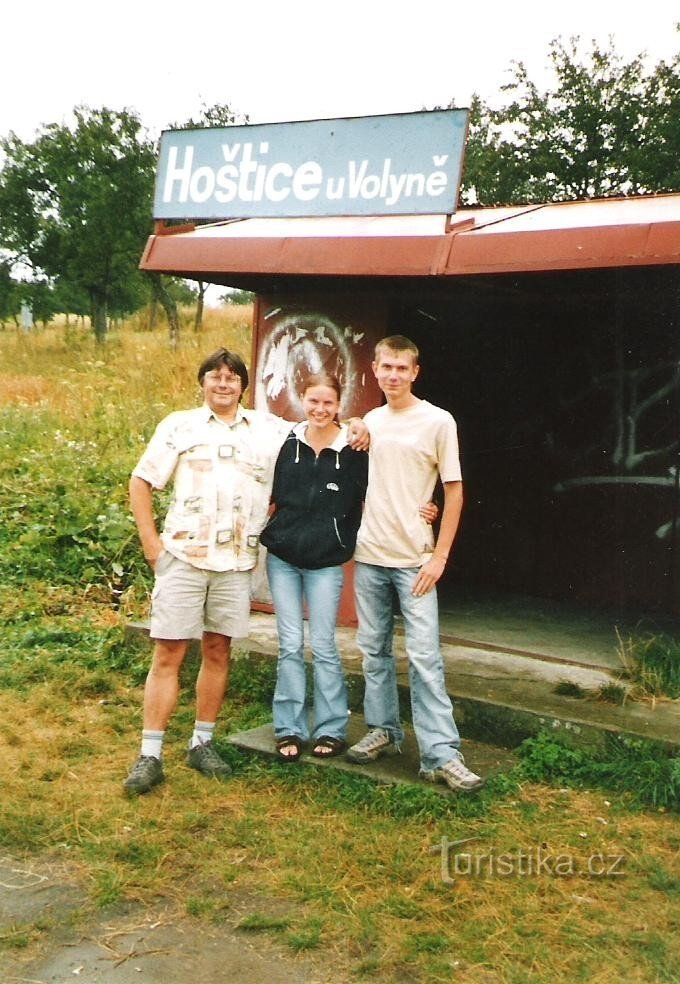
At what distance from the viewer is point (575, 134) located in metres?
32.9

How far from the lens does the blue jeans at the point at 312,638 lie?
172 inches

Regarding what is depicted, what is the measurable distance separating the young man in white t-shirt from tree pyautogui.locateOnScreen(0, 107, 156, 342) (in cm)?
2213

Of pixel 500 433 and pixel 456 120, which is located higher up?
pixel 456 120

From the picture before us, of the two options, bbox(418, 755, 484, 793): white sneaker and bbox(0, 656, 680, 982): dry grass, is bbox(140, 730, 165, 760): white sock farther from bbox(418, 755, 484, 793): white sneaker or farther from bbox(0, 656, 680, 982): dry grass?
bbox(418, 755, 484, 793): white sneaker

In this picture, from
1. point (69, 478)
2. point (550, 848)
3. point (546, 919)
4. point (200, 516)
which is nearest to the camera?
point (546, 919)

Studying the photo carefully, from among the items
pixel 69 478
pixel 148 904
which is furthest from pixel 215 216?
pixel 69 478

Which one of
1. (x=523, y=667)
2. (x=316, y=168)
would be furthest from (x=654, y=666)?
(x=316, y=168)

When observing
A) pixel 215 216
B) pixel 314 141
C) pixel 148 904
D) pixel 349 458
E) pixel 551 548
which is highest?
pixel 314 141

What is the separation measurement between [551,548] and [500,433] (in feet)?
3.25

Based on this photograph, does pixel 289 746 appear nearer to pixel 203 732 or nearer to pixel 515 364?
pixel 203 732

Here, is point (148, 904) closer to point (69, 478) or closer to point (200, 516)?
point (200, 516)

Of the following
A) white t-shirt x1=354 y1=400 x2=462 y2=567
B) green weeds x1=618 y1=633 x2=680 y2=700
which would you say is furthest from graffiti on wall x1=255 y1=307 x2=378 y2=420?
green weeds x1=618 y1=633 x2=680 y2=700

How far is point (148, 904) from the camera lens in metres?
3.42

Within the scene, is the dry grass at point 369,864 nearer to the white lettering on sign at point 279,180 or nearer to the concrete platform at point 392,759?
the concrete platform at point 392,759
